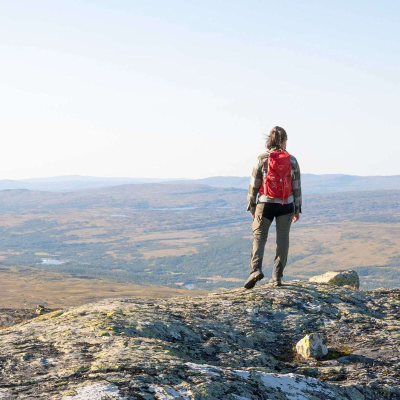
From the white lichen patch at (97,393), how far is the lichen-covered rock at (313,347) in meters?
4.53

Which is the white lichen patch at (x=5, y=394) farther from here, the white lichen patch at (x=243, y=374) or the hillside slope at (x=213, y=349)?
the white lichen patch at (x=243, y=374)

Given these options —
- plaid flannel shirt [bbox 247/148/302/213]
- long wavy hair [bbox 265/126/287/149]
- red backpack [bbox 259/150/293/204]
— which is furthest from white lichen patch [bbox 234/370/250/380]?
long wavy hair [bbox 265/126/287/149]

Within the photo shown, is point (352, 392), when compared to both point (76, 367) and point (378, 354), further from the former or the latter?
point (76, 367)

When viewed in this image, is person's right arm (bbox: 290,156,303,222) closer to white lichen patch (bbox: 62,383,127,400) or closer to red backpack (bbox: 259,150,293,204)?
red backpack (bbox: 259,150,293,204)

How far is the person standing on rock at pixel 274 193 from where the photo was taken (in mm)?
13102

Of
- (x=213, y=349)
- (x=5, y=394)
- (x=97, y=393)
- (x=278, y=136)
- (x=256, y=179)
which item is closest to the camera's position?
(x=97, y=393)

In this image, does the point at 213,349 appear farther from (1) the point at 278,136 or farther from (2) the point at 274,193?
(1) the point at 278,136

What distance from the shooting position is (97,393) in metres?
5.79

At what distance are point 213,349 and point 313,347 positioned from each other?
6.41 feet

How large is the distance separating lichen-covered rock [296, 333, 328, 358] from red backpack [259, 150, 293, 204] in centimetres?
465

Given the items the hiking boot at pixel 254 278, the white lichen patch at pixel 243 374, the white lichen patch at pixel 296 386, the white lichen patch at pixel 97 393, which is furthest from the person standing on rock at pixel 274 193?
the white lichen patch at pixel 97 393

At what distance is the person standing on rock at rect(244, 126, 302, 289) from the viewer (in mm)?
13102

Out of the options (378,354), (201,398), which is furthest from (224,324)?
(201,398)

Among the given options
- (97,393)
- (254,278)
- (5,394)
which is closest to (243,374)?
(97,393)
